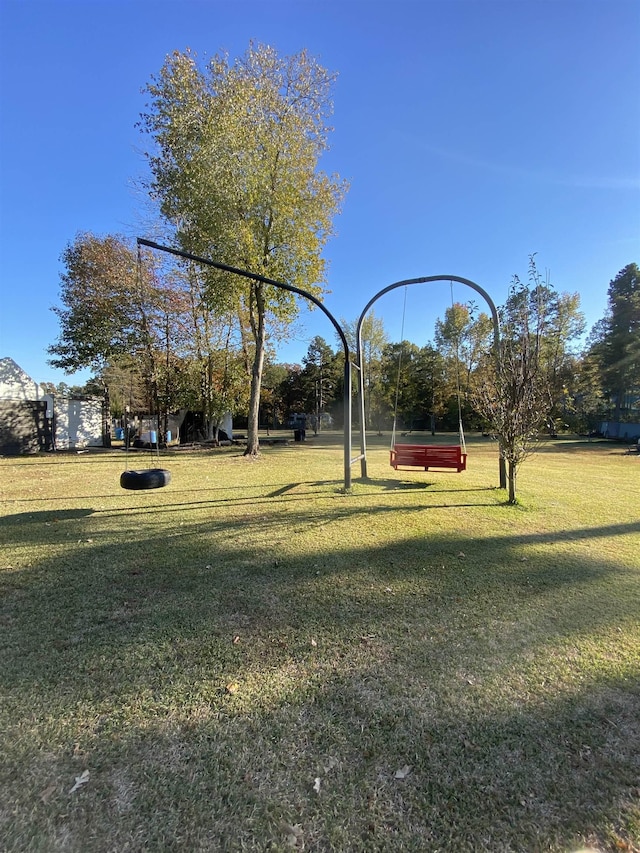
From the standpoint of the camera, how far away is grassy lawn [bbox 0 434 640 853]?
159cm

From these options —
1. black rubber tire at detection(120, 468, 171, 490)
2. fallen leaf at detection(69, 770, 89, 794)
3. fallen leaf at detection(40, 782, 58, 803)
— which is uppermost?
black rubber tire at detection(120, 468, 171, 490)

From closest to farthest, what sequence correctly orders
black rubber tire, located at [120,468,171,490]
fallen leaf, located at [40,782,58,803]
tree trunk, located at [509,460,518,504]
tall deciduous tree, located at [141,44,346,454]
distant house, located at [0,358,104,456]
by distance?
fallen leaf, located at [40,782,58,803] < black rubber tire, located at [120,468,171,490] < tree trunk, located at [509,460,518,504] < tall deciduous tree, located at [141,44,346,454] < distant house, located at [0,358,104,456]

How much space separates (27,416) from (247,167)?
48.3 feet

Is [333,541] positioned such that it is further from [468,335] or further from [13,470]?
[468,335]

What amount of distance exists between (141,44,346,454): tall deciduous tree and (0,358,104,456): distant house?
10.8 metres

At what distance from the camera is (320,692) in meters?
2.35

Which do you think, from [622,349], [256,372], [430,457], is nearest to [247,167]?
[256,372]

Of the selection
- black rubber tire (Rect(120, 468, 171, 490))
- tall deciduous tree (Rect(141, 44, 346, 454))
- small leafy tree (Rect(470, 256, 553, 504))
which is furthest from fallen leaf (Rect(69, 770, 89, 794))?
tall deciduous tree (Rect(141, 44, 346, 454))

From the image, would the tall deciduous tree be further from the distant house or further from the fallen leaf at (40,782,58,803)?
the fallen leaf at (40,782,58,803)

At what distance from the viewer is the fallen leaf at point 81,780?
1729mm

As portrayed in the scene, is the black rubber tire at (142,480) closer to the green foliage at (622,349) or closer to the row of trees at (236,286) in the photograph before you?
the row of trees at (236,286)

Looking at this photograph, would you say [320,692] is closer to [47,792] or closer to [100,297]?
[47,792]

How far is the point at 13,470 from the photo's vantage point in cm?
1249

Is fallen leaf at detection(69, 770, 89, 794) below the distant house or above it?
below
